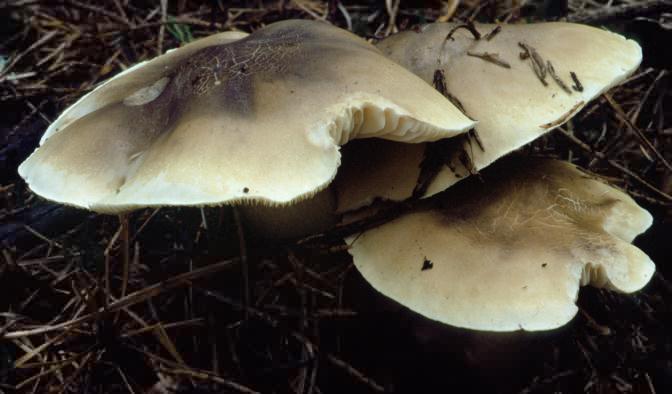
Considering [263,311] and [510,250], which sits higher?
[510,250]

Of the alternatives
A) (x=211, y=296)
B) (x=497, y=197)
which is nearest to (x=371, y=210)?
(x=497, y=197)

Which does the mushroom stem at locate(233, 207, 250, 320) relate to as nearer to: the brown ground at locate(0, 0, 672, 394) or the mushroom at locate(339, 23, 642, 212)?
the brown ground at locate(0, 0, 672, 394)

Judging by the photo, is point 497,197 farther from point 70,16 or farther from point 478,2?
point 70,16

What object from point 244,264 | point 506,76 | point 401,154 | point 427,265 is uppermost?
point 506,76

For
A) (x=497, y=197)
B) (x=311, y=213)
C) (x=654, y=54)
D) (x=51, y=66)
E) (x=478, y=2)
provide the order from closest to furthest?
(x=497, y=197) < (x=311, y=213) < (x=654, y=54) < (x=51, y=66) < (x=478, y=2)

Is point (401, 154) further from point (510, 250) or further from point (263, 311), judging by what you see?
point (263, 311)

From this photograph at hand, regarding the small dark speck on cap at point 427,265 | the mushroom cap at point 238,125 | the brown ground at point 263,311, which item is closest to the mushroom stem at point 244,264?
the brown ground at point 263,311

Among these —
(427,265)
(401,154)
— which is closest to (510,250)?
(427,265)
